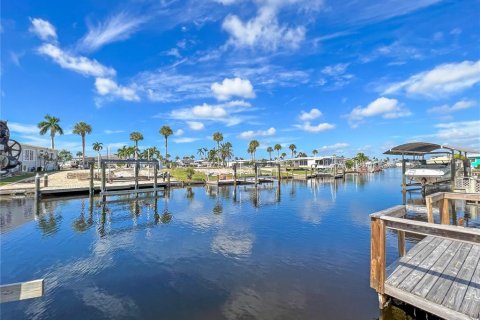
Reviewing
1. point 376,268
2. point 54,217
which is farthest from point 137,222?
point 376,268

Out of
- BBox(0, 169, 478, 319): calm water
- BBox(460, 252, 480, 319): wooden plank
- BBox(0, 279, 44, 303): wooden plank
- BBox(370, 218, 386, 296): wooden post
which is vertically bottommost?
BBox(0, 169, 478, 319): calm water

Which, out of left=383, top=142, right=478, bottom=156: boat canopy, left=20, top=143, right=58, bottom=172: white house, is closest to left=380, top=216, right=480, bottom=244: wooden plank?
left=383, top=142, right=478, bottom=156: boat canopy

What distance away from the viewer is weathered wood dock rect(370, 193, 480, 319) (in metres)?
4.55

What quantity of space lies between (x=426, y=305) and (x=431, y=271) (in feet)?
4.87

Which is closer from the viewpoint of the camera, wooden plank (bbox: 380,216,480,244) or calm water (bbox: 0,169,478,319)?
wooden plank (bbox: 380,216,480,244)

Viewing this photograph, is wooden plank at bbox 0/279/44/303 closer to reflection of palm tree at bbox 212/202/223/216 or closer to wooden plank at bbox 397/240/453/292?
wooden plank at bbox 397/240/453/292

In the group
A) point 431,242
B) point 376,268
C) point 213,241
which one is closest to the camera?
point 376,268

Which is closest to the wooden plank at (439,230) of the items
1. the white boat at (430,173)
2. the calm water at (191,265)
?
the calm water at (191,265)

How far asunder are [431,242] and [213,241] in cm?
873

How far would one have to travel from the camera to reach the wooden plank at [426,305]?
14.8 ft

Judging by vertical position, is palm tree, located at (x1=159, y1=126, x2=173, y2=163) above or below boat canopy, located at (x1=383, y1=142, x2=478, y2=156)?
above

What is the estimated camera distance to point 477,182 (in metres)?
19.0

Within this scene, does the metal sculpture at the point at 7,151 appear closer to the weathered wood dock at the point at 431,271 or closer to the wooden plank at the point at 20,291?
the wooden plank at the point at 20,291

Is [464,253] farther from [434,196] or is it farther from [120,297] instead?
[120,297]
